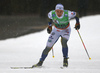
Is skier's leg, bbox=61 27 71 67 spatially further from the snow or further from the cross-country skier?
the snow

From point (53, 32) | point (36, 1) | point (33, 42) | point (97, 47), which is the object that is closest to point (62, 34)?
point (53, 32)

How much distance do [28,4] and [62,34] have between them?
3632 cm

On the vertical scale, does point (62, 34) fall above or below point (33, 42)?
above

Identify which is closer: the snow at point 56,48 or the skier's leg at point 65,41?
the skier's leg at point 65,41

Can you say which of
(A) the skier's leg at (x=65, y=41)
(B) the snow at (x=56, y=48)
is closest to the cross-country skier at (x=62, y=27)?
(A) the skier's leg at (x=65, y=41)

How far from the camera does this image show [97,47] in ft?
42.4

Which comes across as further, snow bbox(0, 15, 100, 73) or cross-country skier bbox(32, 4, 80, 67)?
snow bbox(0, 15, 100, 73)

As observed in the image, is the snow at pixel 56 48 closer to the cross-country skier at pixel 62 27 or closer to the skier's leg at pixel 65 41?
the skier's leg at pixel 65 41

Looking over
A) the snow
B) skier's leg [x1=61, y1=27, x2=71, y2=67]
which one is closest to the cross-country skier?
skier's leg [x1=61, y1=27, x2=71, y2=67]

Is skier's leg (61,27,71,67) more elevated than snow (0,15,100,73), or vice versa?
skier's leg (61,27,71,67)

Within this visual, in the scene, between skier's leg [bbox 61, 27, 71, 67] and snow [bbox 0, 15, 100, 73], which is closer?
skier's leg [bbox 61, 27, 71, 67]

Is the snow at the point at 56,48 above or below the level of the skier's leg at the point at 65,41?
below

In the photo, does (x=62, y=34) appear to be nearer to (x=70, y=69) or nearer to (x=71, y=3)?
(x=70, y=69)

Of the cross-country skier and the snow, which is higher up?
the cross-country skier
